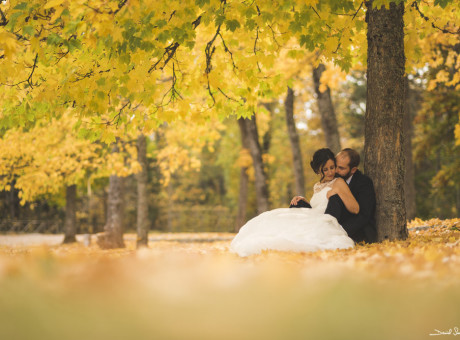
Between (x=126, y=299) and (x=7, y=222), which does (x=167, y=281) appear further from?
(x=7, y=222)

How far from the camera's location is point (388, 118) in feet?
18.7

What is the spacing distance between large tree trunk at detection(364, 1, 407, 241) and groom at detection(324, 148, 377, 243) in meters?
0.11

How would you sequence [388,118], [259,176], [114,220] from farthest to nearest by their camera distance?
[259,176]
[114,220]
[388,118]

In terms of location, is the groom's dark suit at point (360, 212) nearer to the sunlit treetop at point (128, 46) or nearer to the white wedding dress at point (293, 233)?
the white wedding dress at point (293, 233)

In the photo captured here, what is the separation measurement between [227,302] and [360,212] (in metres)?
3.77

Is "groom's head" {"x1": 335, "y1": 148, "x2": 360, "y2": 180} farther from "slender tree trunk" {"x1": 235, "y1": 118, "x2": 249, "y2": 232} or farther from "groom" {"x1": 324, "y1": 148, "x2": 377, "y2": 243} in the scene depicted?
"slender tree trunk" {"x1": 235, "y1": 118, "x2": 249, "y2": 232}

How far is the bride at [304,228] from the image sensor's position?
546 centimetres

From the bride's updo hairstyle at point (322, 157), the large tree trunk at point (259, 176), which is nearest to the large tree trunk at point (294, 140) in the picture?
the large tree trunk at point (259, 176)

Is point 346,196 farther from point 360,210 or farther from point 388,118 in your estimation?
point 388,118

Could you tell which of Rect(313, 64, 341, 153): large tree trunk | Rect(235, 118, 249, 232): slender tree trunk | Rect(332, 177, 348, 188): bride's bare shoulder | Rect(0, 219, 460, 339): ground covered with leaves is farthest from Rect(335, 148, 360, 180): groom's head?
Rect(235, 118, 249, 232): slender tree trunk

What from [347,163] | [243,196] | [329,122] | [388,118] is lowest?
[243,196]

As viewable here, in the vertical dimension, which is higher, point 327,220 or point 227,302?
point 327,220

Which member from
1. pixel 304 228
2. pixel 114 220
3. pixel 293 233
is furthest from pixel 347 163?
pixel 114 220

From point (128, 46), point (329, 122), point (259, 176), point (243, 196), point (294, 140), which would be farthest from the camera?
point (243, 196)
